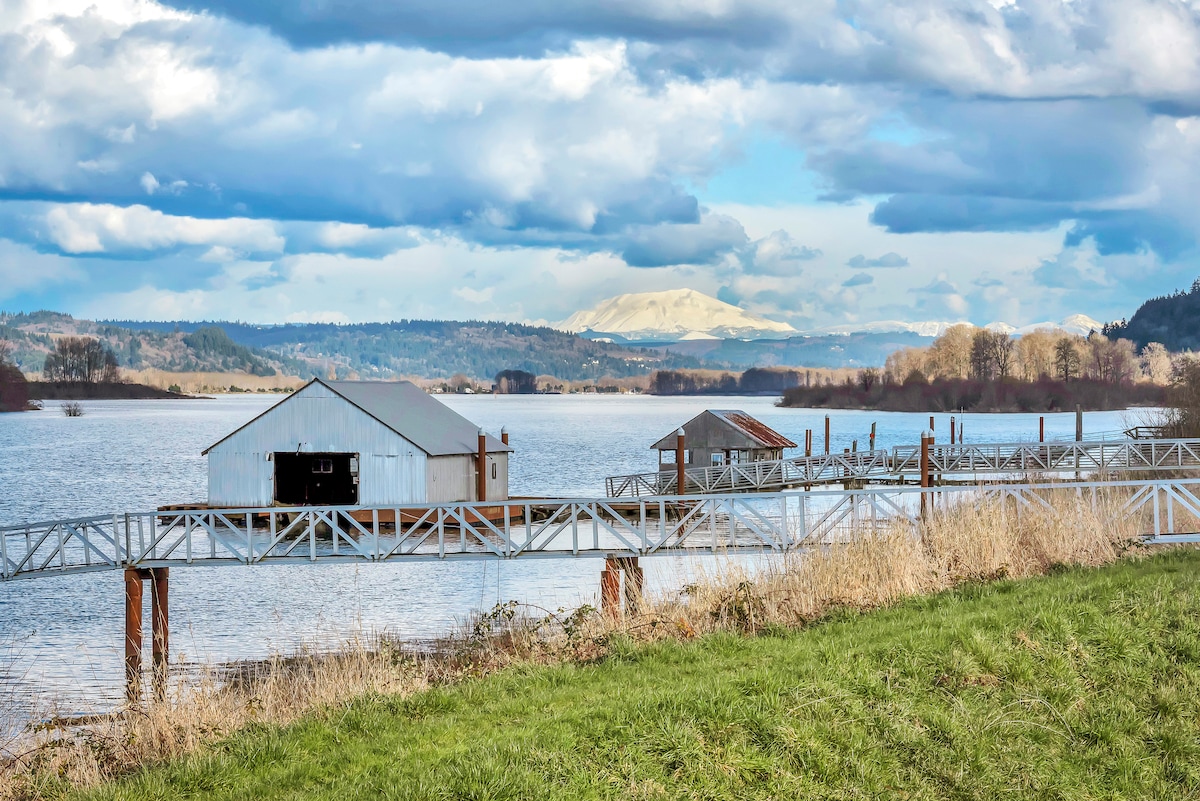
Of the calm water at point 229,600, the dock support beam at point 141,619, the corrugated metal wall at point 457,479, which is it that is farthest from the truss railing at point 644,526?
the corrugated metal wall at point 457,479

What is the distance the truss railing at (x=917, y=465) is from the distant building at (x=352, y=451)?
7.56 meters

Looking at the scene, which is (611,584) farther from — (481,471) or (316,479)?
(316,479)

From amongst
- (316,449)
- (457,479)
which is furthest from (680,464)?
(316,449)

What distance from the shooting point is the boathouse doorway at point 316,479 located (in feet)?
142

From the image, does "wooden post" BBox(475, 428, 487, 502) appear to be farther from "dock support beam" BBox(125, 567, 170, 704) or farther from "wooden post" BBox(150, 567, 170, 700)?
"wooden post" BBox(150, 567, 170, 700)

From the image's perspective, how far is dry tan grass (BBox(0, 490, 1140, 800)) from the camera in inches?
426

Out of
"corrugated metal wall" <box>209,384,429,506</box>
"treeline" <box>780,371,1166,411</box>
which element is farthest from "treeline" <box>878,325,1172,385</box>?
"corrugated metal wall" <box>209,384,429,506</box>

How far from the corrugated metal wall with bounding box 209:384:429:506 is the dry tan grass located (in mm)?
21544

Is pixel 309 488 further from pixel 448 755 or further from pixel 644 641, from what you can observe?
pixel 448 755

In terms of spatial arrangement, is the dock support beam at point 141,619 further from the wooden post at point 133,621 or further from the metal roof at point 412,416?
the metal roof at point 412,416

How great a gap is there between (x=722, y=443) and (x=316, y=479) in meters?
18.1

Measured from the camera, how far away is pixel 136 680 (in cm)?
1714

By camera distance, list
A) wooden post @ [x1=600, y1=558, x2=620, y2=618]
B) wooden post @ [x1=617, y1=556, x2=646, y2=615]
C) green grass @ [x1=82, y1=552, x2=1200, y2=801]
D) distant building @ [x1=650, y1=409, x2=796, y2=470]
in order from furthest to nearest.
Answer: distant building @ [x1=650, y1=409, x2=796, y2=470] < wooden post @ [x1=600, y1=558, x2=620, y2=618] < wooden post @ [x1=617, y1=556, x2=646, y2=615] < green grass @ [x1=82, y1=552, x2=1200, y2=801]

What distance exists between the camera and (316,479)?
163 feet
